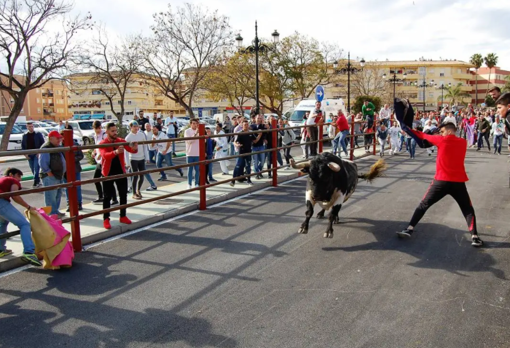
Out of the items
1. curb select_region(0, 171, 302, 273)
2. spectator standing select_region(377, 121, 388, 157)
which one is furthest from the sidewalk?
spectator standing select_region(377, 121, 388, 157)

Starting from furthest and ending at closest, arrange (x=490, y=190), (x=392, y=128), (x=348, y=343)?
(x=392, y=128)
(x=490, y=190)
(x=348, y=343)

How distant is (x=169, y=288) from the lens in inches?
192

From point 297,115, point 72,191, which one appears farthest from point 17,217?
point 297,115

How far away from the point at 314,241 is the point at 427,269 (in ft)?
5.60

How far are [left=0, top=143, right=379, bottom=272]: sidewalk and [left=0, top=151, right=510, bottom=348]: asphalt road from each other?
34 centimetres

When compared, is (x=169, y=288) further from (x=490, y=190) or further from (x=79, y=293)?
(x=490, y=190)

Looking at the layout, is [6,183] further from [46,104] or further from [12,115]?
[46,104]

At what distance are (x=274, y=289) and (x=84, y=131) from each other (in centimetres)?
2763

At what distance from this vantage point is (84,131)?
29438mm

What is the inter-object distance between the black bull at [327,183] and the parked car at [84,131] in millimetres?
22063

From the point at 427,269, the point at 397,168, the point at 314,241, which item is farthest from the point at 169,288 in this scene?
the point at 397,168

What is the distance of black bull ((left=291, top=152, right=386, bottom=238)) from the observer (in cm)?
620

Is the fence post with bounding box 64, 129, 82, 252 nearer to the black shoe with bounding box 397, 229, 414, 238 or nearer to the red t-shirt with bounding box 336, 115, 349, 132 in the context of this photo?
the black shoe with bounding box 397, 229, 414, 238

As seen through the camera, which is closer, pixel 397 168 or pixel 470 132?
pixel 397 168
